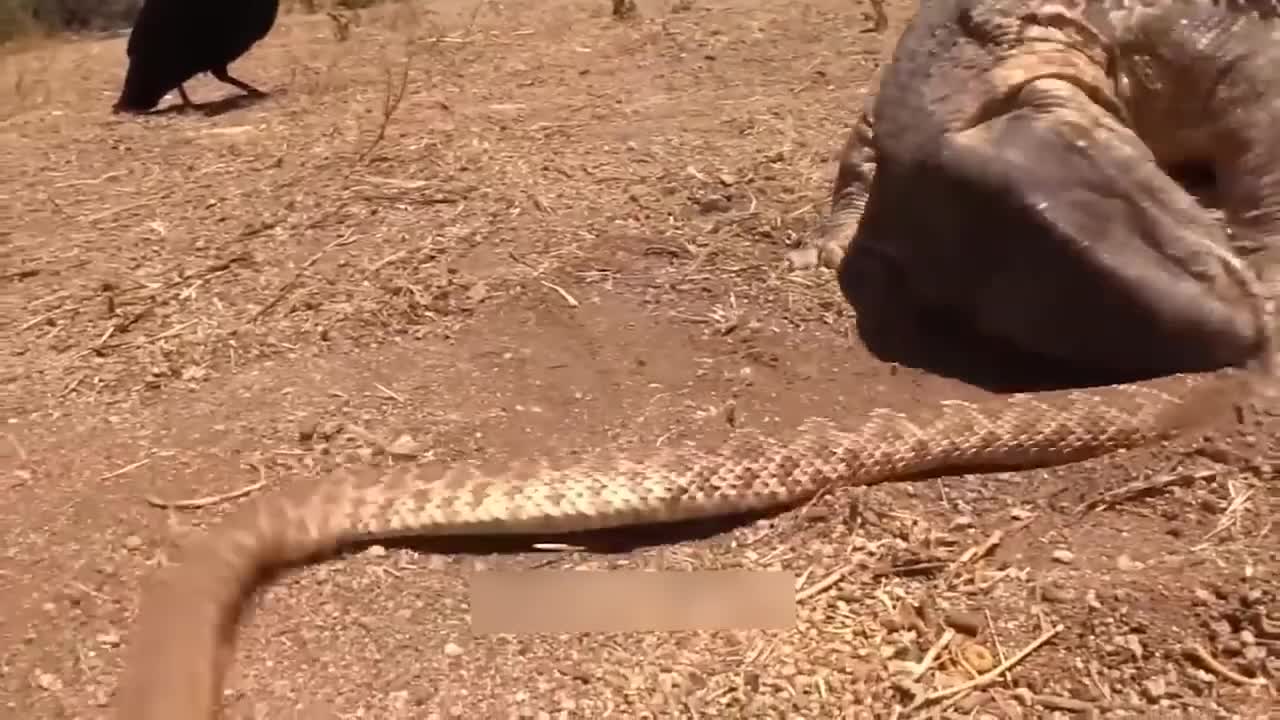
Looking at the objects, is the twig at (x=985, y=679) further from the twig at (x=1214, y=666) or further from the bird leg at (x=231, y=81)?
the bird leg at (x=231, y=81)

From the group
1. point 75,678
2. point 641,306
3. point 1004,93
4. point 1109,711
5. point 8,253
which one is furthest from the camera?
point 8,253

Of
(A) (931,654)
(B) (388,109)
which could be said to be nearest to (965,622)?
(A) (931,654)

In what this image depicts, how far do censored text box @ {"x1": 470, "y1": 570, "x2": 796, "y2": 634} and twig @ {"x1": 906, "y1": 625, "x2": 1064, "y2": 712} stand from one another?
0.81 ft

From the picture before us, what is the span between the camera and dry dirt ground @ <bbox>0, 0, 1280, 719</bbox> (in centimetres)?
174

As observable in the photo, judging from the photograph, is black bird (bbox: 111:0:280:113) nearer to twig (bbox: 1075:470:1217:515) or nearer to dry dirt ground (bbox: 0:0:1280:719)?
dry dirt ground (bbox: 0:0:1280:719)

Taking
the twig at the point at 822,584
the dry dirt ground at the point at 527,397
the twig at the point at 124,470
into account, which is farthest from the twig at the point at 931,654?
the twig at the point at 124,470

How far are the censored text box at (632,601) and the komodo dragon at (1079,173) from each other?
92 cm

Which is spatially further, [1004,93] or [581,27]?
[581,27]

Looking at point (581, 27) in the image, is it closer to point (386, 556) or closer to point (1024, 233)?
point (1024, 233)

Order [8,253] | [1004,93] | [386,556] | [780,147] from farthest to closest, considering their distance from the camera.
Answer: [780,147], [8,253], [1004,93], [386,556]

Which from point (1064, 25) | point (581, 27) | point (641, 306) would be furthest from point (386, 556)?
point (581, 27)

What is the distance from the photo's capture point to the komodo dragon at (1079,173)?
7.75 ft

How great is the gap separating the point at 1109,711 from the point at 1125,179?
115 cm

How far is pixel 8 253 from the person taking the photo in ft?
10.5
